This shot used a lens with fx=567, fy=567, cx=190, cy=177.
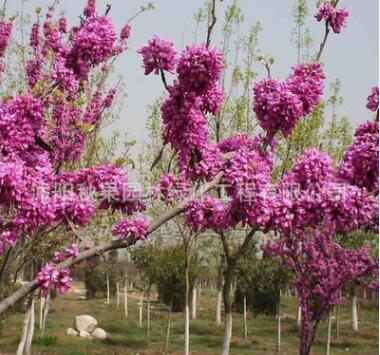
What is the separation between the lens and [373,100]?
421 centimetres

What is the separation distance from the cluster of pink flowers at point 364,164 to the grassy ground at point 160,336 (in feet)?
53.5

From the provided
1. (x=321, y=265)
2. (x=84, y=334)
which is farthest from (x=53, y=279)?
(x=84, y=334)

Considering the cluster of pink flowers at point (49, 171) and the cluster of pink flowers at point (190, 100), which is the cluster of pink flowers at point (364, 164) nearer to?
the cluster of pink flowers at point (190, 100)

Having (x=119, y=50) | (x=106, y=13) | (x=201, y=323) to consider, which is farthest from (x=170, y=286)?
(x=106, y=13)

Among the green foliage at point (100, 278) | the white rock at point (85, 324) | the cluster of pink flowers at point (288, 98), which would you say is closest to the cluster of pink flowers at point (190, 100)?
the cluster of pink flowers at point (288, 98)

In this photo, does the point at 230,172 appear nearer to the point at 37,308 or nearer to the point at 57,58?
the point at 57,58

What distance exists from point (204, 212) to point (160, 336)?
21682mm

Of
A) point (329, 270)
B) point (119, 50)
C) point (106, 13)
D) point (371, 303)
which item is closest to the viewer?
point (106, 13)

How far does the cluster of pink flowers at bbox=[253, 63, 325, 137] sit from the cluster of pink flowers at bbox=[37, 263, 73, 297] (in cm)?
167

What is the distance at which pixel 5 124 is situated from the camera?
341cm

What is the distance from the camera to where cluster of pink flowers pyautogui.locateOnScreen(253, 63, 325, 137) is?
3.83 meters

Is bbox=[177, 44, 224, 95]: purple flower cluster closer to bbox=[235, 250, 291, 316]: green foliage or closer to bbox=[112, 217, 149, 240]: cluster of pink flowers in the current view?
bbox=[112, 217, 149, 240]: cluster of pink flowers

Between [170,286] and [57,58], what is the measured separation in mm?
25941

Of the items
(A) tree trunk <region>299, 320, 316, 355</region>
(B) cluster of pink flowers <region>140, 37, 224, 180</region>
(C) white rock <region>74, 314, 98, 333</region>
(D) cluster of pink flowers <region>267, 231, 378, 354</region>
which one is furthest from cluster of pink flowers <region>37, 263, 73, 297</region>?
(C) white rock <region>74, 314, 98, 333</region>
